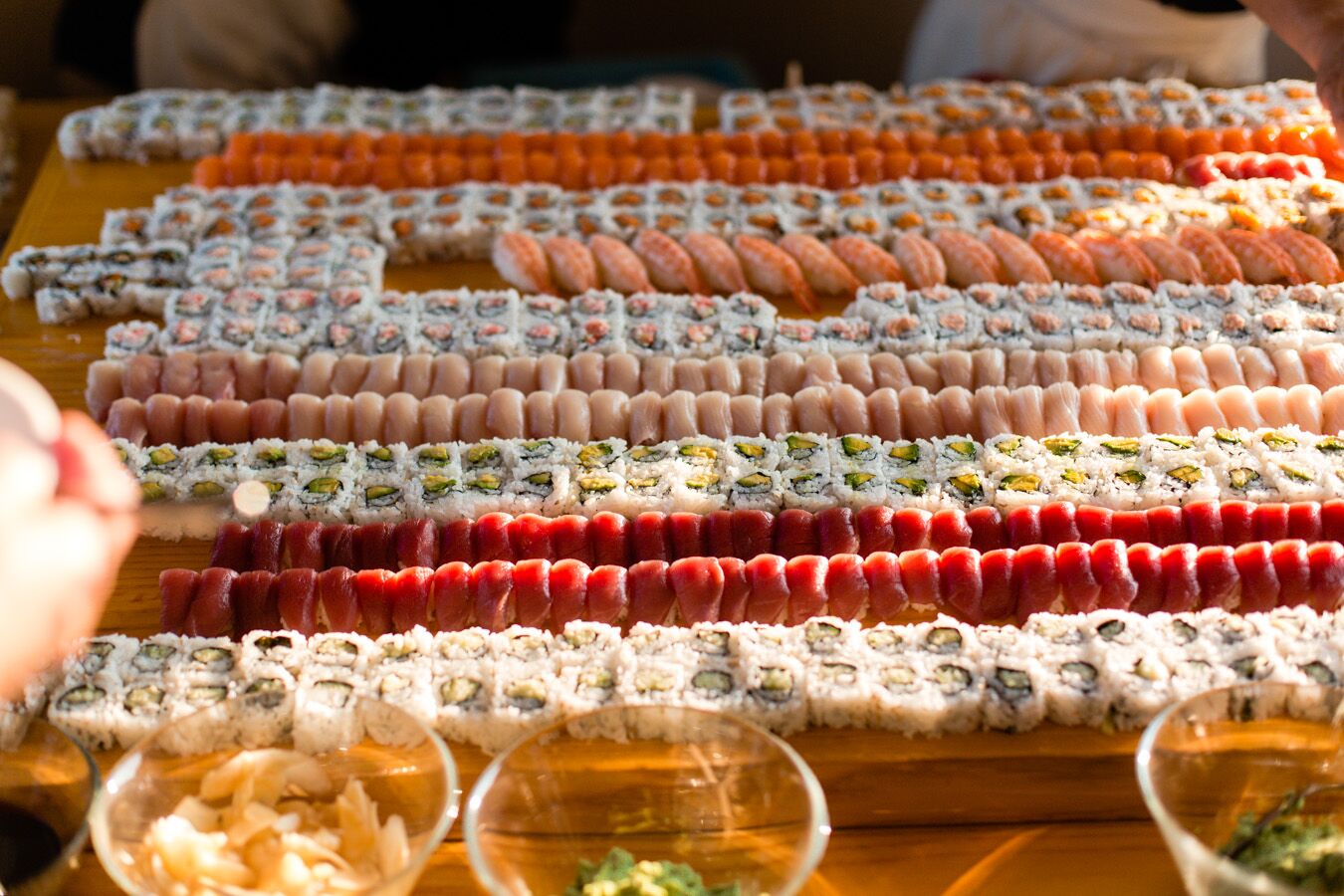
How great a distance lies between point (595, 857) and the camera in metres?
1.65

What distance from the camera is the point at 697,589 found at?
207cm

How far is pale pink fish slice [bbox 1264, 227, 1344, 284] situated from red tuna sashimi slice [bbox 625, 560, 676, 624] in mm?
1765

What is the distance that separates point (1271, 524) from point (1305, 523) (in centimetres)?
6

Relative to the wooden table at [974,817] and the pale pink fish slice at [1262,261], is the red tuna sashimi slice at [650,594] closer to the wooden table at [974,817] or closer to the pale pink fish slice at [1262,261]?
the wooden table at [974,817]

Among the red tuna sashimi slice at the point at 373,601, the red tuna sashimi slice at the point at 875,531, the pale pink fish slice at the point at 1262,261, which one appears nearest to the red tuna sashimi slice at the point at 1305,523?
the red tuna sashimi slice at the point at 875,531

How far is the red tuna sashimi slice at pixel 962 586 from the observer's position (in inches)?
81.7

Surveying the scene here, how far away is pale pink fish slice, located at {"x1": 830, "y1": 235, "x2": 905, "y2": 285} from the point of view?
2967 mm

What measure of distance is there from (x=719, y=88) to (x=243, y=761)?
347 cm

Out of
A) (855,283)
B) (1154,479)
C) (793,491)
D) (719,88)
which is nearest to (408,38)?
(719,88)

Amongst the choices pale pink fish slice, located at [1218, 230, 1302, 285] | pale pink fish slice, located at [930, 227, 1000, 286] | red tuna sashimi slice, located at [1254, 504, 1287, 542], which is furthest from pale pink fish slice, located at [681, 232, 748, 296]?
red tuna sashimi slice, located at [1254, 504, 1287, 542]

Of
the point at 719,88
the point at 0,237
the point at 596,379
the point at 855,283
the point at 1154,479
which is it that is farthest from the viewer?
the point at 719,88

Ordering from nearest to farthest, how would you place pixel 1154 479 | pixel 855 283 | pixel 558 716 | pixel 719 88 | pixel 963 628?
1. pixel 558 716
2. pixel 963 628
3. pixel 1154 479
4. pixel 855 283
5. pixel 719 88

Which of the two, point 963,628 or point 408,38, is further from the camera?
point 408,38

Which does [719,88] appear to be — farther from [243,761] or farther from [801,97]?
[243,761]
